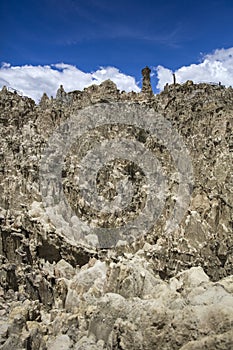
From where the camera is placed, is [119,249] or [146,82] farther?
[146,82]

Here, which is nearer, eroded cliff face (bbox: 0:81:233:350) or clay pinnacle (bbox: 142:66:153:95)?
eroded cliff face (bbox: 0:81:233:350)

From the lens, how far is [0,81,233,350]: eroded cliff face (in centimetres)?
750

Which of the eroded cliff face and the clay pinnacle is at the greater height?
the clay pinnacle

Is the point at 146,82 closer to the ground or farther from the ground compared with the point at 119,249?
farther from the ground

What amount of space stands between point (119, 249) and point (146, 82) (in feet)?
38.4

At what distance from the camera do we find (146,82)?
22766 mm

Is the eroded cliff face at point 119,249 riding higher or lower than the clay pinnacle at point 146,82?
lower

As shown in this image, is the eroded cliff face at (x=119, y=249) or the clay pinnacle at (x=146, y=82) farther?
the clay pinnacle at (x=146, y=82)

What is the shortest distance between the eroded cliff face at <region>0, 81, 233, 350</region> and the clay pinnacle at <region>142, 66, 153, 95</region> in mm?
734

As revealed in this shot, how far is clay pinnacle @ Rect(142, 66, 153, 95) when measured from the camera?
73.3ft

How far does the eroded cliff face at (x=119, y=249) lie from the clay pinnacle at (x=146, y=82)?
2.41 ft

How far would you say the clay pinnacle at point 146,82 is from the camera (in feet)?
73.3

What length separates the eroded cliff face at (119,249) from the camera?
7504mm

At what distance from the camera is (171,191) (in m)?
16.1
